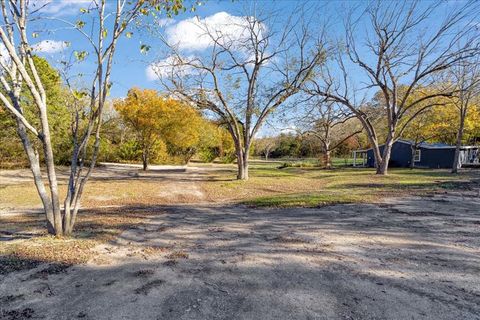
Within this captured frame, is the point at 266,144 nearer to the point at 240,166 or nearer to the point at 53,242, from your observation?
the point at 240,166

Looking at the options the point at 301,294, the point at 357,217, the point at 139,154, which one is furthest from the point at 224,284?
the point at 139,154

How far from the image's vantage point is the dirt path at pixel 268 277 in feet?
9.25

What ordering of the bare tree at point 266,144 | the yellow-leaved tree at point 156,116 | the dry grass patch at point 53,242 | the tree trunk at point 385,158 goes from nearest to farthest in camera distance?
the dry grass patch at point 53,242, the tree trunk at point 385,158, the yellow-leaved tree at point 156,116, the bare tree at point 266,144

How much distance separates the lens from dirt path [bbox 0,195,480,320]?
2.82m

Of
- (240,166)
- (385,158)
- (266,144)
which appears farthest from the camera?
(266,144)

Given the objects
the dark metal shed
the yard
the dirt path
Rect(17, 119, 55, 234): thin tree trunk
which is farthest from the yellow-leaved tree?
the dark metal shed

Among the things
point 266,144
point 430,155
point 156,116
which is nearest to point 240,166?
point 156,116

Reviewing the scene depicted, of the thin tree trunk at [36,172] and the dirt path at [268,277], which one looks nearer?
the dirt path at [268,277]

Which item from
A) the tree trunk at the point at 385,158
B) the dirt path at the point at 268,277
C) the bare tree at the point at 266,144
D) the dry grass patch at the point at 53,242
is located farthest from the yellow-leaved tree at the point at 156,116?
the bare tree at the point at 266,144

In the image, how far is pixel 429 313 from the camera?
2.70 m

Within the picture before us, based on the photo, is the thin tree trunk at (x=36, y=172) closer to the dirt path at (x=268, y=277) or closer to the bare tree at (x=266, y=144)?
the dirt path at (x=268, y=277)

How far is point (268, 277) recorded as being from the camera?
3531mm

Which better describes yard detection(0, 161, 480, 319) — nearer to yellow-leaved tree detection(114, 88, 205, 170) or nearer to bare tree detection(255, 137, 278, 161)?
yellow-leaved tree detection(114, 88, 205, 170)

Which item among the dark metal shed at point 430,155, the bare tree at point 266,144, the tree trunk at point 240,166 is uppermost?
the bare tree at point 266,144
